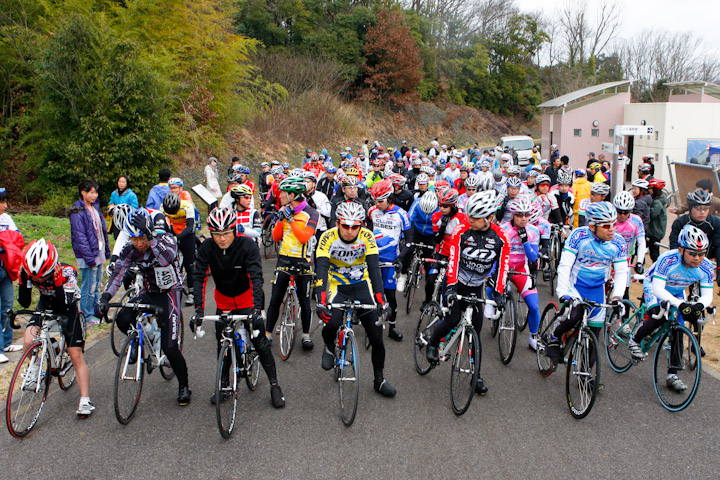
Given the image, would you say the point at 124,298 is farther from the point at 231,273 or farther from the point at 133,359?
the point at 231,273

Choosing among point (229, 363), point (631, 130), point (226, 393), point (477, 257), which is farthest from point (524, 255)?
point (631, 130)

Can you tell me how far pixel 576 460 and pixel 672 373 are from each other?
1.96 meters

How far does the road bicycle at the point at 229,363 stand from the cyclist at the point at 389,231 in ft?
8.43

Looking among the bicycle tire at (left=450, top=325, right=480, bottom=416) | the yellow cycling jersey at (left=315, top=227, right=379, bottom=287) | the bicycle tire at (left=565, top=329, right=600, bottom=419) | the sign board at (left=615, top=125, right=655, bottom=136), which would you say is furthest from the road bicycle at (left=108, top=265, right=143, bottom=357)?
the sign board at (left=615, top=125, right=655, bottom=136)

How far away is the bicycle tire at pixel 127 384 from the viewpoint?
536 centimetres

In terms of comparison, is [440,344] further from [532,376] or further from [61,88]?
[61,88]

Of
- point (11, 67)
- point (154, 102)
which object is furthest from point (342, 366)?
point (11, 67)

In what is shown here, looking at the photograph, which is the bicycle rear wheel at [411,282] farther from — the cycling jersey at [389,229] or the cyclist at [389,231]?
the cycling jersey at [389,229]

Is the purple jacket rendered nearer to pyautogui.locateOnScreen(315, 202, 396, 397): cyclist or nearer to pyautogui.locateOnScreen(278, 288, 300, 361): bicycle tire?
pyautogui.locateOnScreen(278, 288, 300, 361): bicycle tire

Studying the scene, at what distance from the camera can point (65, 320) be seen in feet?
18.4

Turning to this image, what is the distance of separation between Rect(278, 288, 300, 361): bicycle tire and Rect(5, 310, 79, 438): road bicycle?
234 cm

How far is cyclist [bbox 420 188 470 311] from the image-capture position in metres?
8.09

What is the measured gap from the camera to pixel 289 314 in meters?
7.27

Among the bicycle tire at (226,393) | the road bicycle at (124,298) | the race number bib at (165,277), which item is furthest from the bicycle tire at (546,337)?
the road bicycle at (124,298)
